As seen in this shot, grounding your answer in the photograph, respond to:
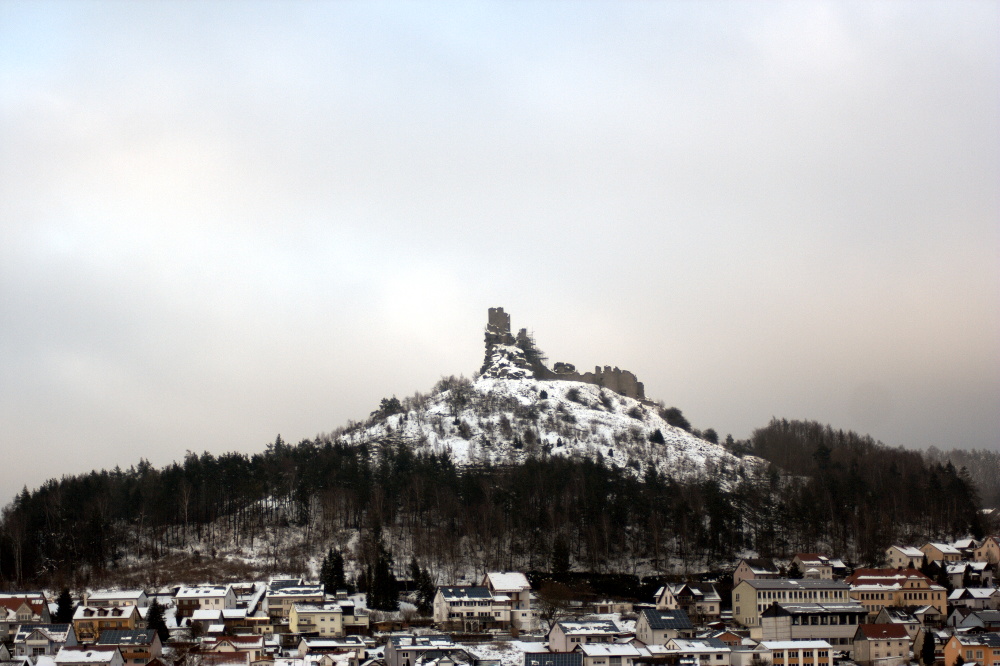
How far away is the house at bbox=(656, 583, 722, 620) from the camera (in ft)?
218

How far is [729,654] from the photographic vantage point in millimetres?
58250

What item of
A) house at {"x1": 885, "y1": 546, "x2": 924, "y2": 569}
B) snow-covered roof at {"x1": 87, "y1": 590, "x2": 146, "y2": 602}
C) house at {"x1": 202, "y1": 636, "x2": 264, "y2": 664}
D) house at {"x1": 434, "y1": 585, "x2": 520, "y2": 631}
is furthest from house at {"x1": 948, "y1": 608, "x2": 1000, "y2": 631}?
snow-covered roof at {"x1": 87, "y1": 590, "x2": 146, "y2": 602}

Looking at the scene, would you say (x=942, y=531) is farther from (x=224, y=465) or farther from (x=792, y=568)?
(x=224, y=465)

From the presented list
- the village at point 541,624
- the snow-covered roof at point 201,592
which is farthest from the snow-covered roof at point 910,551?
the snow-covered roof at point 201,592

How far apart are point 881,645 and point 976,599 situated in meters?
11.2

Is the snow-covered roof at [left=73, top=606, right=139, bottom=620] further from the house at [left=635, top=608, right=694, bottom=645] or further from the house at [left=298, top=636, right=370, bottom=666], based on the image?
the house at [left=635, top=608, right=694, bottom=645]

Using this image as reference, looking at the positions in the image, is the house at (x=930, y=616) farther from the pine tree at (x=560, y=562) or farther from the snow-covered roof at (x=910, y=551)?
the pine tree at (x=560, y=562)

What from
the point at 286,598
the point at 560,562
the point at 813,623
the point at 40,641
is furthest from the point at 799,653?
the point at 40,641

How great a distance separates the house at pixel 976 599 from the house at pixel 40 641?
53006 millimetres

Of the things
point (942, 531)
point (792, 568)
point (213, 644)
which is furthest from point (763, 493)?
point (213, 644)

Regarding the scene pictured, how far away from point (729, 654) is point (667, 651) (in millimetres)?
3315

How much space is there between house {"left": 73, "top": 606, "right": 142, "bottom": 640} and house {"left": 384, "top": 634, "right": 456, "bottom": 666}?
15866mm

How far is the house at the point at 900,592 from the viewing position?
221ft

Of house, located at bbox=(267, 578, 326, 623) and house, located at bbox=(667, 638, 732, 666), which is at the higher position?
house, located at bbox=(267, 578, 326, 623)
